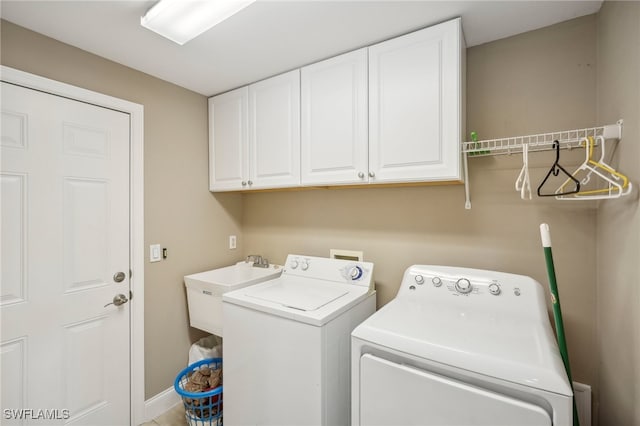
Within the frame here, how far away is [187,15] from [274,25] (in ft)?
1.33

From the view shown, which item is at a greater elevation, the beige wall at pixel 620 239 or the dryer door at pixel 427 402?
the beige wall at pixel 620 239

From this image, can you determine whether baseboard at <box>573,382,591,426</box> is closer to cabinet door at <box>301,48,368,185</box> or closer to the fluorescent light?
cabinet door at <box>301,48,368,185</box>

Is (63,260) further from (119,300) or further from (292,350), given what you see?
(292,350)

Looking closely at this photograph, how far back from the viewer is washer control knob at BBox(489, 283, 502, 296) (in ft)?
4.51

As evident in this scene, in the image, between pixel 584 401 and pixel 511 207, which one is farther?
pixel 511 207

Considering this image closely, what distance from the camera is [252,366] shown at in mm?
1568

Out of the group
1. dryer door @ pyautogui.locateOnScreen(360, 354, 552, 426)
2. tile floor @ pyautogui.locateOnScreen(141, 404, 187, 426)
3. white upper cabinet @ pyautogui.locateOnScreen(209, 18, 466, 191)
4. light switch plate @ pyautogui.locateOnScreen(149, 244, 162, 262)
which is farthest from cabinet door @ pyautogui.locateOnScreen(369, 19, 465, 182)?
tile floor @ pyautogui.locateOnScreen(141, 404, 187, 426)

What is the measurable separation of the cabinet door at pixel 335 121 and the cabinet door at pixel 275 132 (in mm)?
72

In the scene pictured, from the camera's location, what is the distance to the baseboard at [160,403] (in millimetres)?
1983

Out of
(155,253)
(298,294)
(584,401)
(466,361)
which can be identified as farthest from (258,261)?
(584,401)

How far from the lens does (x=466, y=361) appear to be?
978 mm

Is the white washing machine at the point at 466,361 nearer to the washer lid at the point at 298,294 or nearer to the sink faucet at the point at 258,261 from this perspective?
the washer lid at the point at 298,294

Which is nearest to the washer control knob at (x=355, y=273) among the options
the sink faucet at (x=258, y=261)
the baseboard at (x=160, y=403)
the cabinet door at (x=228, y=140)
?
the sink faucet at (x=258, y=261)

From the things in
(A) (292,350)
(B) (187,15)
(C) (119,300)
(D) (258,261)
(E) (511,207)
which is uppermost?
(B) (187,15)
